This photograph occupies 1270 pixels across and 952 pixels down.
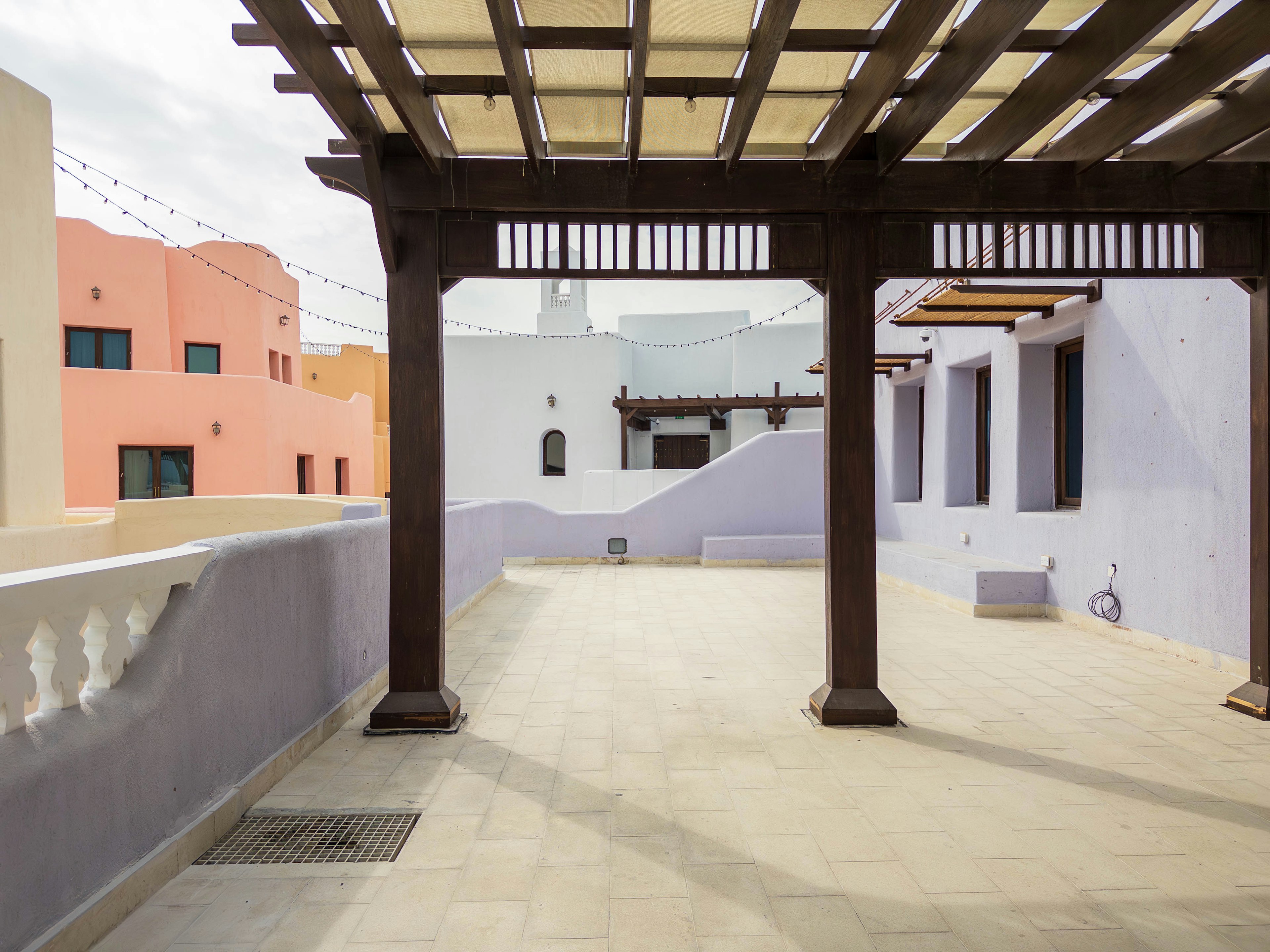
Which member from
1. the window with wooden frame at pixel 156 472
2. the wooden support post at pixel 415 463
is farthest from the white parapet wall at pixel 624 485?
the wooden support post at pixel 415 463

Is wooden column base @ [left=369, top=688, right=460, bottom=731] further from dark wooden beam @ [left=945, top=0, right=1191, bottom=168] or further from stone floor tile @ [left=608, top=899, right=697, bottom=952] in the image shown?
dark wooden beam @ [left=945, top=0, right=1191, bottom=168]

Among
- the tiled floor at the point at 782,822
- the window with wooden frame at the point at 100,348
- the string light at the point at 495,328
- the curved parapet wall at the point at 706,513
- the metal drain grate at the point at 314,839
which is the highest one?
the string light at the point at 495,328

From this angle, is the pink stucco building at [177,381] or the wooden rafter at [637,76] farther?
the pink stucco building at [177,381]

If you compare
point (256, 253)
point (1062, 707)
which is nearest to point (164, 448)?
point (256, 253)

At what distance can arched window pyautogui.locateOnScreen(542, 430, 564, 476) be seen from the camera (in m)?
17.7

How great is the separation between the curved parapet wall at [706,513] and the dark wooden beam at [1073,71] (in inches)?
322

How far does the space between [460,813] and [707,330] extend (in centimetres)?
1748

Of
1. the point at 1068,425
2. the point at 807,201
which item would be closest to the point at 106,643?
the point at 807,201

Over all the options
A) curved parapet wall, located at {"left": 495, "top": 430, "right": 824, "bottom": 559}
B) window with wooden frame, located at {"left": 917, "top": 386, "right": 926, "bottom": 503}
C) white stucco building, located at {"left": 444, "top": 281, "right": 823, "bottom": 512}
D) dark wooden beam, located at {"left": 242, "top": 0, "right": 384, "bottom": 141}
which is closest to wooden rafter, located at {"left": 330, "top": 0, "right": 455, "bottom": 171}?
dark wooden beam, located at {"left": 242, "top": 0, "right": 384, "bottom": 141}

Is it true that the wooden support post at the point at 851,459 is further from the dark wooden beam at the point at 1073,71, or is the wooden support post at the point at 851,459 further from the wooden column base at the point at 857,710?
the dark wooden beam at the point at 1073,71

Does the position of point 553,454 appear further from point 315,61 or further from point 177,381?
point 315,61

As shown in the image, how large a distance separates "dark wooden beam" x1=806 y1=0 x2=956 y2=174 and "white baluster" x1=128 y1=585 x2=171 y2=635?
3.66m

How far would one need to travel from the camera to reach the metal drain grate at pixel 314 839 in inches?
109

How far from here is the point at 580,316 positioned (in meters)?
20.3
